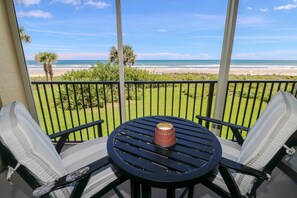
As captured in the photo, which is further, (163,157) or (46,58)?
(46,58)

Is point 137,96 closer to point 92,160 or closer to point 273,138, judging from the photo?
point 92,160

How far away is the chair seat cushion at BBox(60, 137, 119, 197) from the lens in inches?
40.9

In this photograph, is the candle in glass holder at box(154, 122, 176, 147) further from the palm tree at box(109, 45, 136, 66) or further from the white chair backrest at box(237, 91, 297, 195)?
the palm tree at box(109, 45, 136, 66)

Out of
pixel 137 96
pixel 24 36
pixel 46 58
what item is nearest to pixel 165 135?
pixel 24 36

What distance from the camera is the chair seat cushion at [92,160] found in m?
1.04

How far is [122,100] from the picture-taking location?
213 centimetres

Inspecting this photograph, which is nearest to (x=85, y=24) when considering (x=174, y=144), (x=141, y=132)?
(x=141, y=132)

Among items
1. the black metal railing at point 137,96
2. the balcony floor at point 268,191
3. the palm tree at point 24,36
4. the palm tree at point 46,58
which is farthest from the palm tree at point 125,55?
the balcony floor at point 268,191

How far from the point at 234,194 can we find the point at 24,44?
259 centimetres

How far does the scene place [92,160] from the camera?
4.12 feet

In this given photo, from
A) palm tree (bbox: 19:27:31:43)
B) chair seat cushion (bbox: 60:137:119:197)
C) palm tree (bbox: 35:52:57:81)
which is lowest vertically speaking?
chair seat cushion (bbox: 60:137:119:197)

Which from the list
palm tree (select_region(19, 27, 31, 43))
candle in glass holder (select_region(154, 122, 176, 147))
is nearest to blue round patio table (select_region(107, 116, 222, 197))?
candle in glass holder (select_region(154, 122, 176, 147))

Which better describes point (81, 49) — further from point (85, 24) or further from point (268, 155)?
point (268, 155)

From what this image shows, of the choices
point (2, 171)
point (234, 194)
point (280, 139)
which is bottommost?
point (2, 171)
